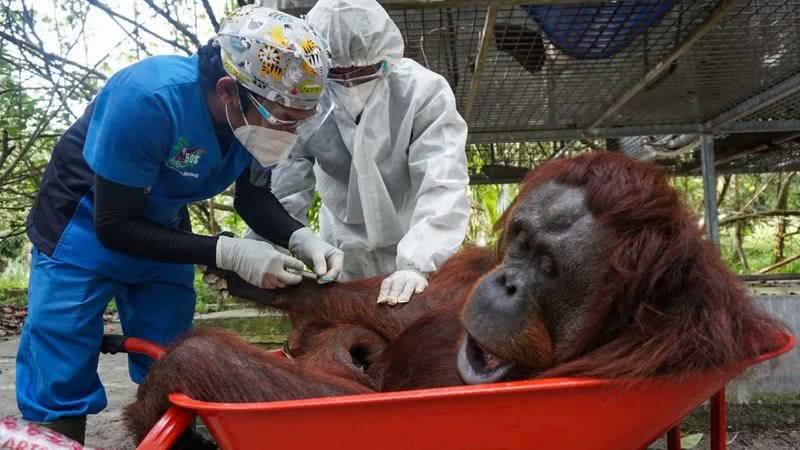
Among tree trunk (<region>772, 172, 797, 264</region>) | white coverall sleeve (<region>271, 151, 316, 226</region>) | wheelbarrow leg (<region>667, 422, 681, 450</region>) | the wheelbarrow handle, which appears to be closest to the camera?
wheelbarrow leg (<region>667, 422, 681, 450</region>)

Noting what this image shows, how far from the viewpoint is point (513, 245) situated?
139 cm

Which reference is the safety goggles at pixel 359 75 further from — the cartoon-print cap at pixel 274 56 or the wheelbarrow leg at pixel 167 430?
the wheelbarrow leg at pixel 167 430

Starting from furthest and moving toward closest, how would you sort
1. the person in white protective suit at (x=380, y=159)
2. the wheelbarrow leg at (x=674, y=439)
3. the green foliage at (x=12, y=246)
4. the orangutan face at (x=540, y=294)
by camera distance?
the green foliage at (x=12, y=246) < the person in white protective suit at (x=380, y=159) < the wheelbarrow leg at (x=674, y=439) < the orangutan face at (x=540, y=294)

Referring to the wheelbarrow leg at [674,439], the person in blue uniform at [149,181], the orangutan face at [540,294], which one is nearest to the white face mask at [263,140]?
the person in blue uniform at [149,181]

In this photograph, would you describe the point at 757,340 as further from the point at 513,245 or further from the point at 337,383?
the point at 337,383

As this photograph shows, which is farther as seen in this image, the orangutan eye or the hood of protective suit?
the hood of protective suit

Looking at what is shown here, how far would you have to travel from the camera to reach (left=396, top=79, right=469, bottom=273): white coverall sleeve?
217cm

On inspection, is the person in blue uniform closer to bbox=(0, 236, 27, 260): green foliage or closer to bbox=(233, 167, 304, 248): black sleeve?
bbox=(233, 167, 304, 248): black sleeve

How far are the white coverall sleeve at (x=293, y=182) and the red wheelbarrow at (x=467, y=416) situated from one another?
5.60 ft

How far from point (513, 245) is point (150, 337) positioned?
145 centimetres

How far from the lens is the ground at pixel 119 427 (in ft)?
7.95

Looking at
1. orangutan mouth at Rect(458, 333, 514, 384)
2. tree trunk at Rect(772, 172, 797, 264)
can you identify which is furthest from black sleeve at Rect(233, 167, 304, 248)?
tree trunk at Rect(772, 172, 797, 264)

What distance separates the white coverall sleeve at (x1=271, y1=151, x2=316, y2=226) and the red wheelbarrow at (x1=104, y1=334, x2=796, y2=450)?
67.2 inches

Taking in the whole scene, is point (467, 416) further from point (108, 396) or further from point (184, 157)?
point (108, 396)
